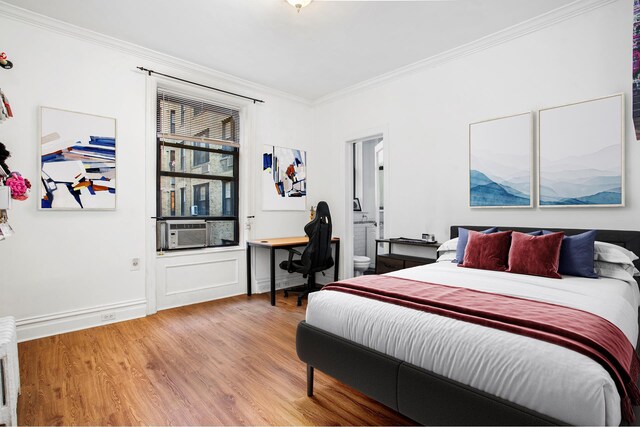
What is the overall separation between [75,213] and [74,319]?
3.30 feet

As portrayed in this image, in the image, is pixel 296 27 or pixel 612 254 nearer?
pixel 612 254

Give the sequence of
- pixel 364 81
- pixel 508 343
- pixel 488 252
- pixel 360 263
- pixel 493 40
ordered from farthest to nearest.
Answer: pixel 360 263
pixel 364 81
pixel 493 40
pixel 488 252
pixel 508 343

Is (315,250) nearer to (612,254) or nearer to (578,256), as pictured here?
(578,256)

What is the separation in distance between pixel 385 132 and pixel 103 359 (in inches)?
148

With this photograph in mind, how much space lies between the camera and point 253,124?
4.62m

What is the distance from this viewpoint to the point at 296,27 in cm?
320

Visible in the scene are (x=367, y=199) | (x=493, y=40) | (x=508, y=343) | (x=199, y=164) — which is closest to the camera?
(x=508, y=343)

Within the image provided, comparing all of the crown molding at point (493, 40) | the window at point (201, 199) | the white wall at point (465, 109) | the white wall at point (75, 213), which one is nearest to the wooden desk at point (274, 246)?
the white wall at point (465, 109)

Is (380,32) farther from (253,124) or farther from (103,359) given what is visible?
(103,359)

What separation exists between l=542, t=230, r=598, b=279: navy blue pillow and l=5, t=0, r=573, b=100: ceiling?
198cm

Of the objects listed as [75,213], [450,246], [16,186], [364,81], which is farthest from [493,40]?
[75,213]

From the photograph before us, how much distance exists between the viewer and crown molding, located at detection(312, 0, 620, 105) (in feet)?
9.32

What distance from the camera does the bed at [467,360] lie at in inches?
45.7

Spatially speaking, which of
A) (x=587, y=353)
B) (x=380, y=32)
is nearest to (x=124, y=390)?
(x=587, y=353)
